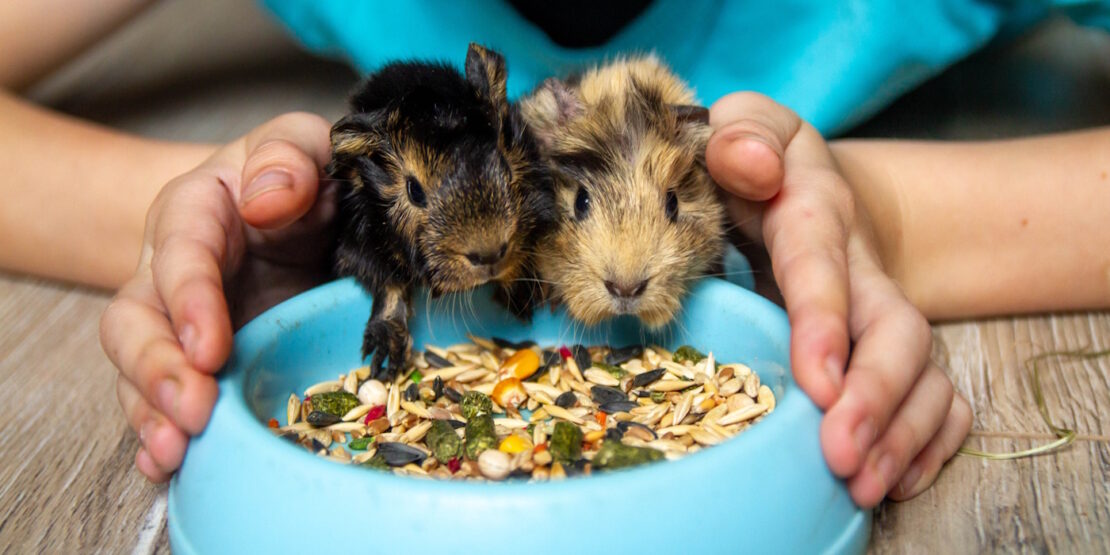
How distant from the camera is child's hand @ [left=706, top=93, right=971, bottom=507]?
1196 millimetres

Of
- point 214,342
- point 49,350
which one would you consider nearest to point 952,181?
point 214,342

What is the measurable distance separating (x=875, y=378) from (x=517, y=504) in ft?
1.63

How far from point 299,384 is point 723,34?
1.56 m

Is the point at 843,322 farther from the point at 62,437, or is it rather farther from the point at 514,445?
the point at 62,437

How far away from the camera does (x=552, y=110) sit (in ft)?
5.76

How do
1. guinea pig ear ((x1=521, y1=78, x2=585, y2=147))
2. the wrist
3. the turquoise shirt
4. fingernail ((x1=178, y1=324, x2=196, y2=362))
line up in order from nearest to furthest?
fingernail ((x1=178, y1=324, x2=196, y2=362)) → guinea pig ear ((x1=521, y1=78, x2=585, y2=147)) → the wrist → the turquoise shirt

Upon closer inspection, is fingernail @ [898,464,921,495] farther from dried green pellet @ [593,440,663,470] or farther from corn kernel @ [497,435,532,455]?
corn kernel @ [497,435,532,455]

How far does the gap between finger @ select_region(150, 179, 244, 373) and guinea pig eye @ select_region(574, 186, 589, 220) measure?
1.96 feet

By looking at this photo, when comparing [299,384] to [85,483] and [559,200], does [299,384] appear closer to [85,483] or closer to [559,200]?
[85,483]

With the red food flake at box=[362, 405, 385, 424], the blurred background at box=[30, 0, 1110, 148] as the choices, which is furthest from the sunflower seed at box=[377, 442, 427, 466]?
the blurred background at box=[30, 0, 1110, 148]

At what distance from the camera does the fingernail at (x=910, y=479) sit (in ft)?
4.77

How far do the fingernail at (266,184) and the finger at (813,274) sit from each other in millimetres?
769

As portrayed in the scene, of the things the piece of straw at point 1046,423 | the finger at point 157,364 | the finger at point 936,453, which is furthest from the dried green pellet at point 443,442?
the piece of straw at point 1046,423

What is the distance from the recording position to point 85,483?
1.63 metres
